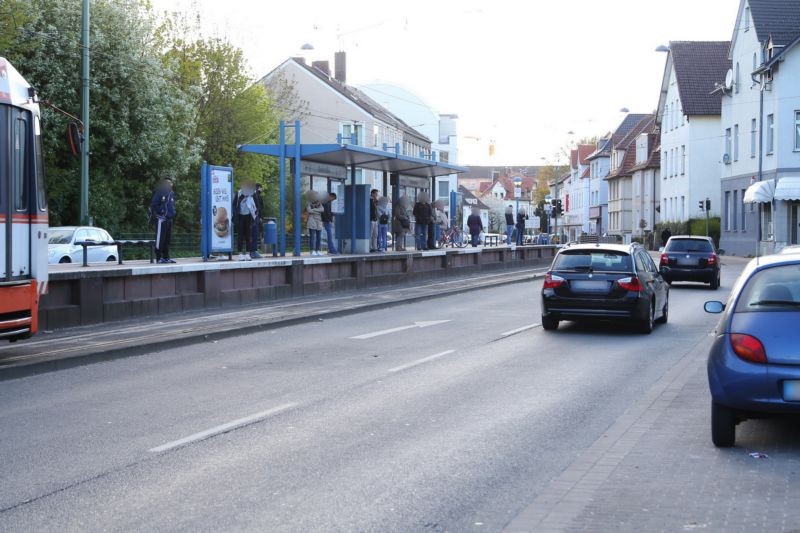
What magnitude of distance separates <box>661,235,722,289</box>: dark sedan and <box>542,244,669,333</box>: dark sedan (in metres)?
12.9

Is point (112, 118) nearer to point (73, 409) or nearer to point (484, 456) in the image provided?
point (73, 409)

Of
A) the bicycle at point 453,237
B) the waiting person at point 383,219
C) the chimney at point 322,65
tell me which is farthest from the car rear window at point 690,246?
the chimney at point 322,65

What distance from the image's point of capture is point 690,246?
30656mm

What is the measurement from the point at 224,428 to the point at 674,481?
381 cm

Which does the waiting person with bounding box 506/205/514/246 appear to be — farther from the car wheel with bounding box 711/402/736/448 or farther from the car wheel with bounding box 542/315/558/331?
the car wheel with bounding box 711/402/736/448

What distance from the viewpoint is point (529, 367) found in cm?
1329

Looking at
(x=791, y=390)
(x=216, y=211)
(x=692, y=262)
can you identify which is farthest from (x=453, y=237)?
(x=791, y=390)

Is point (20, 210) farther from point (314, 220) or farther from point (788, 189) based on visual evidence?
point (788, 189)

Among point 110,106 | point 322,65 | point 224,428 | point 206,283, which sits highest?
point 322,65

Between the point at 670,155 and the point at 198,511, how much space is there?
77.6m

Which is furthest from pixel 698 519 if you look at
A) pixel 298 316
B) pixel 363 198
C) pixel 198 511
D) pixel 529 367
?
pixel 363 198

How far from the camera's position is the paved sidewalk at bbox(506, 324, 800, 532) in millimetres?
5902

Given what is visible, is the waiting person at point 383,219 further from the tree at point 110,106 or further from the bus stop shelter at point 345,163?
the tree at point 110,106

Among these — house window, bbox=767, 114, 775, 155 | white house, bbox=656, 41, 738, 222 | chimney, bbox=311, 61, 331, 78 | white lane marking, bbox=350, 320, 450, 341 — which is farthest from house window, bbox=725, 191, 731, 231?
white lane marking, bbox=350, 320, 450, 341
